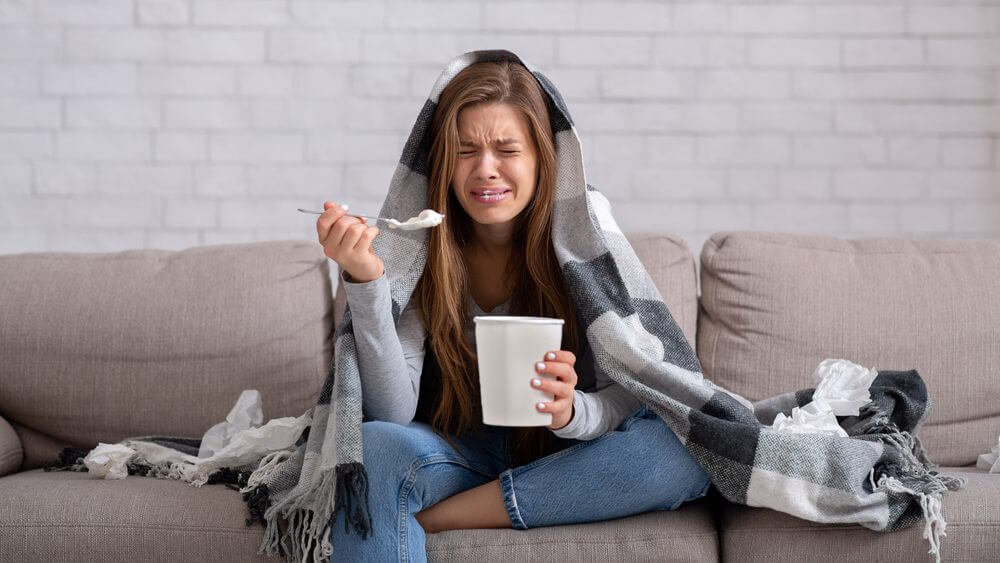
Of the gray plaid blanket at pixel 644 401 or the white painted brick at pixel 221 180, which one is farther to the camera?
the white painted brick at pixel 221 180

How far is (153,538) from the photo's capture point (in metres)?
1.64

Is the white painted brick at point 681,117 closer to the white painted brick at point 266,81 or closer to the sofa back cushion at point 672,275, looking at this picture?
the sofa back cushion at point 672,275

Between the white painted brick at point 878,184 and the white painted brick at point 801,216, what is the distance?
0.16 feet

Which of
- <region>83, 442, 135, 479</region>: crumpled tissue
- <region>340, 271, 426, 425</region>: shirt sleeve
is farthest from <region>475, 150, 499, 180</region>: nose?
<region>83, 442, 135, 479</region>: crumpled tissue

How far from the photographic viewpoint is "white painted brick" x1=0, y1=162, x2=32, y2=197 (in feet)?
8.94

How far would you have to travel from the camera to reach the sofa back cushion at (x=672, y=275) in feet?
7.20

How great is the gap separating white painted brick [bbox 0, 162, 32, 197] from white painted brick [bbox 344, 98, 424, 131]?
0.83 m

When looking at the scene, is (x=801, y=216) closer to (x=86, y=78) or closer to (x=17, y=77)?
(x=86, y=78)

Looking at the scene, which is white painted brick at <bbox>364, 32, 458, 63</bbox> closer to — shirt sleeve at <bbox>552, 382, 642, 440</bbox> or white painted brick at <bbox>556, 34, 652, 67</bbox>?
white painted brick at <bbox>556, 34, 652, 67</bbox>

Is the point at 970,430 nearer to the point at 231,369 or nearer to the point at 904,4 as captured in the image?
the point at 904,4

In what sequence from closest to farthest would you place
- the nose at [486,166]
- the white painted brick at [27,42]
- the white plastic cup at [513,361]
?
the white plastic cup at [513,361], the nose at [486,166], the white painted brick at [27,42]

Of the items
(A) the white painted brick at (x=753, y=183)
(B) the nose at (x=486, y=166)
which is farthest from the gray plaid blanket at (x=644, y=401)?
(A) the white painted brick at (x=753, y=183)

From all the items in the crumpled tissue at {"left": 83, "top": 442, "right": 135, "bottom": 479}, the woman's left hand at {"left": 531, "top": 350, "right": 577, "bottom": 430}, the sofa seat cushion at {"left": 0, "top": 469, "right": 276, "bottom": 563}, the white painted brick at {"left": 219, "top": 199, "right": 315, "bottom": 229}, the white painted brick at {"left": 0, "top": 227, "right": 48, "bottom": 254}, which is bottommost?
the sofa seat cushion at {"left": 0, "top": 469, "right": 276, "bottom": 563}

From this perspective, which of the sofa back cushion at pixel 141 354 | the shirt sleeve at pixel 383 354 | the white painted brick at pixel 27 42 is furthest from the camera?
the white painted brick at pixel 27 42
